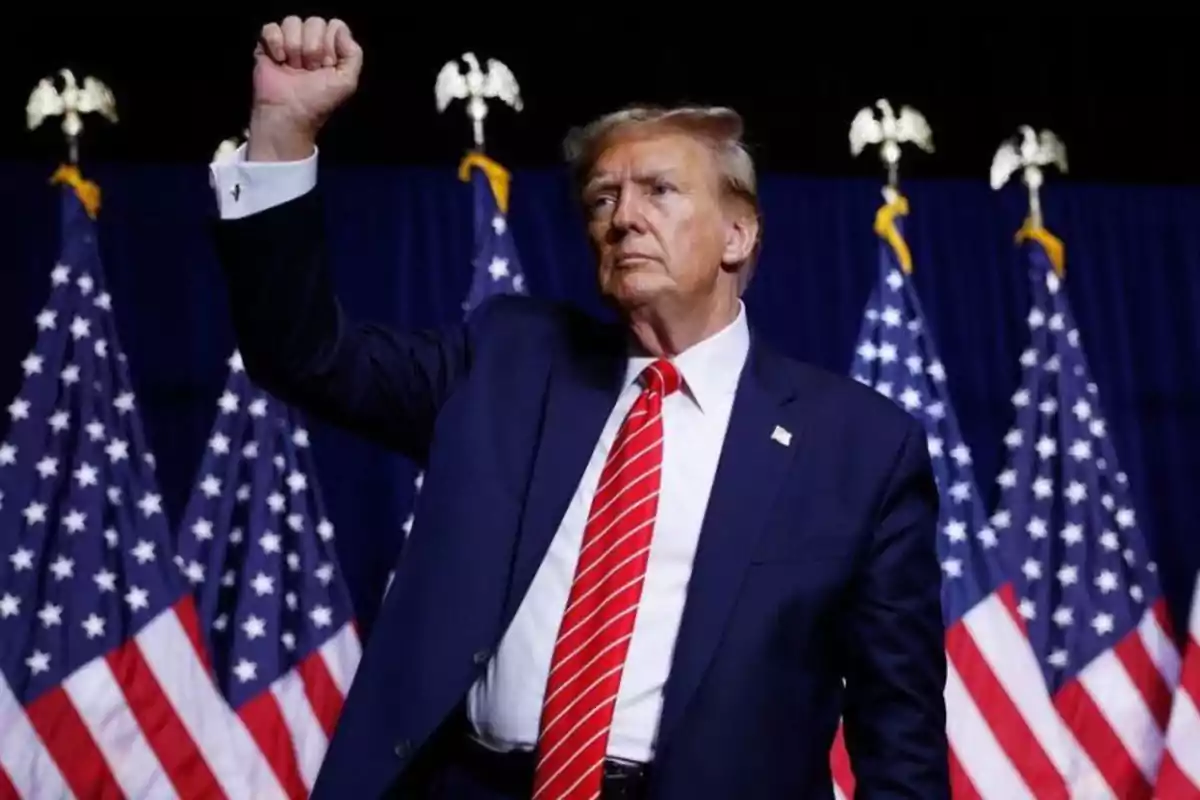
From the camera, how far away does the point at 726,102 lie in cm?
384

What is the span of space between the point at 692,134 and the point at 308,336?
551 mm

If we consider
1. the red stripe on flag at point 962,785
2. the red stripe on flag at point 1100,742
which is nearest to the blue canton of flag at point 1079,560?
the red stripe on flag at point 1100,742

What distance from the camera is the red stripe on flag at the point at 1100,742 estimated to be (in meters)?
3.26

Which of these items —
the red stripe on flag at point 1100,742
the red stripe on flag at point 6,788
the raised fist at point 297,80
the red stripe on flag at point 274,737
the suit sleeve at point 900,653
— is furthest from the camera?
the red stripe on flag at point 1100,742

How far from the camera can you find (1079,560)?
3.40 metres

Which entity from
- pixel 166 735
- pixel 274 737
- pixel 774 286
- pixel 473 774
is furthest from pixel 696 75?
pixel 473 774

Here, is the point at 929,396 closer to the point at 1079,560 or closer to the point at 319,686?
the point at 1079,560

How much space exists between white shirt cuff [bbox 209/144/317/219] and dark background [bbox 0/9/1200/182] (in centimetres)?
238

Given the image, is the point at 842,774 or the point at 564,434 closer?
the point at 564,434

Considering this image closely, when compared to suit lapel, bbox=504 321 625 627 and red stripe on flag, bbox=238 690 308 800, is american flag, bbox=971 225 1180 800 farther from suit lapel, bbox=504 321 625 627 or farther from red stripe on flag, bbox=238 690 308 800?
suit lapel, bbox=504 321 625 627

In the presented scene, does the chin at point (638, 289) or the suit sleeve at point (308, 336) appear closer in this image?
the suit sleeve at point (308, 336)

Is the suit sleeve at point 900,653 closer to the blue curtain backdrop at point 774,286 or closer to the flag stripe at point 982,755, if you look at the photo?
the flag stripe at point 982,755

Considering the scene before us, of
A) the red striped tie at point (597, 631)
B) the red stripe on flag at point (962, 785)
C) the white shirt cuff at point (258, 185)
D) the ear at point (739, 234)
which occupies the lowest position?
the red stripe on flag at point (962, 785)

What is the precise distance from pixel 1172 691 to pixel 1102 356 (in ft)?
2.62
